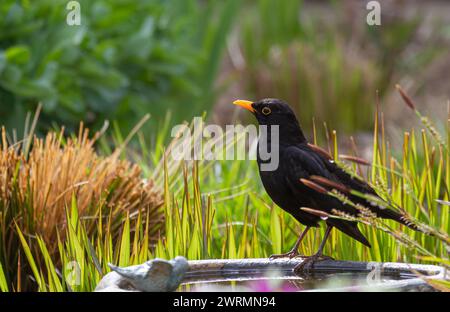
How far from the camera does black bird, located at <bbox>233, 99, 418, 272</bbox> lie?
2.03 meters

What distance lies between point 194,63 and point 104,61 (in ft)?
2.76

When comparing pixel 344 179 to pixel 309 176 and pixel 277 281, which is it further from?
pixel 277 281

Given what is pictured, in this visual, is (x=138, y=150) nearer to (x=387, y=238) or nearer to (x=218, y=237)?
(x=218, y=237)

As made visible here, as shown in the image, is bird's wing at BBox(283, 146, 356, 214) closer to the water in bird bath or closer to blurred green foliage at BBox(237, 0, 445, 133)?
the water in bird bath

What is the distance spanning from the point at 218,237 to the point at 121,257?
938mm

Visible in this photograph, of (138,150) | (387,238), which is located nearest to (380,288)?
(387,238)

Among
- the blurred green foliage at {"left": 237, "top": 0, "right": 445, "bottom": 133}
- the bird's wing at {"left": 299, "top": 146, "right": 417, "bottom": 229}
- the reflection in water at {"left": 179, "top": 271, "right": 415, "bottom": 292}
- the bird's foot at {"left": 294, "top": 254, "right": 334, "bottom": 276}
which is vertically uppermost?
the blurred green foliage at {"left": 237, "top": 0, "right": 445, "bottom": 133}

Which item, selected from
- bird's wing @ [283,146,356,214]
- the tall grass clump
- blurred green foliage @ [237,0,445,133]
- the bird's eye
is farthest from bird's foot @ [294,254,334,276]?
blurred green foliage @ [237,0,445,133]

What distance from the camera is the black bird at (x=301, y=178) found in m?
2.03

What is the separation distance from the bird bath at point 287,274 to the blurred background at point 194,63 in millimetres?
1406

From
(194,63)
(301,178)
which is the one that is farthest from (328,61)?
(301,178)

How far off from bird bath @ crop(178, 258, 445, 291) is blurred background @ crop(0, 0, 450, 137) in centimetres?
141

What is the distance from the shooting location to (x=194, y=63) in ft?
18.3

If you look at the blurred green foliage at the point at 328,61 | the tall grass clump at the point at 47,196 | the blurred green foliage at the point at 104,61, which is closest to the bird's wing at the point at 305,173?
the tall grass clump at the point at 47,196
